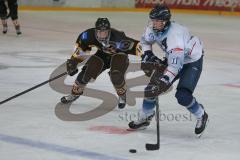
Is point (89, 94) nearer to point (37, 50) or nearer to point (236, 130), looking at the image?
point (236, 130)

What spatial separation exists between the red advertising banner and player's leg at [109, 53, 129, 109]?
17.8 meters

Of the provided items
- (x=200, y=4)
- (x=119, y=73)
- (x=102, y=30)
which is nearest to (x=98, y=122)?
(x=119, y=73)

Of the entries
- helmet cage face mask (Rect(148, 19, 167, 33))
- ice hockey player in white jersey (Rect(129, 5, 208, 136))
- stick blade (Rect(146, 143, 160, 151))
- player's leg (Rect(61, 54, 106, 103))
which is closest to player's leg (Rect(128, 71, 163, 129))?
ice hockey player in white jersey (Rect(129, 5, 208, 136))

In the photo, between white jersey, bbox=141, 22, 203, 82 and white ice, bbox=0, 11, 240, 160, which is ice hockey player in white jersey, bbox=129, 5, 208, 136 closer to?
white jersey, bbox=141, 22, 203, 82

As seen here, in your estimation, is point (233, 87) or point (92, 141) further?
point (233, 87)

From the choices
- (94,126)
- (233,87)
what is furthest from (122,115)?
(233,87)

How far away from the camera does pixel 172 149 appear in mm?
4961

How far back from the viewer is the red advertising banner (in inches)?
941

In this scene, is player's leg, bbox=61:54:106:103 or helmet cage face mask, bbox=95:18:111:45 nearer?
helmet cage face mask, bbox=95:18:111:45

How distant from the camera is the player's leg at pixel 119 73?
21.6 ft

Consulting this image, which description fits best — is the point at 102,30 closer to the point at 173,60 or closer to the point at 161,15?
the point at 161,15

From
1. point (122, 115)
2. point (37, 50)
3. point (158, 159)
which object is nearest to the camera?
point (158, 159)

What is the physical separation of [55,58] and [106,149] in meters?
6.02

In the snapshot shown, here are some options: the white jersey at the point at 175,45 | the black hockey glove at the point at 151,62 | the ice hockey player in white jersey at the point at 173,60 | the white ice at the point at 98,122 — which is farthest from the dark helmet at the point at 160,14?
the white ice at the point at 98,122
